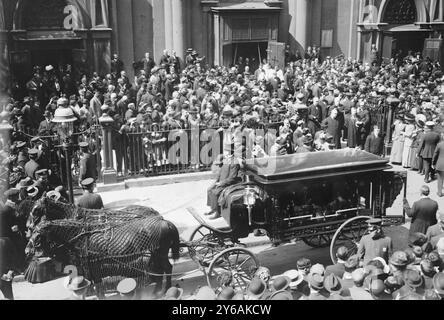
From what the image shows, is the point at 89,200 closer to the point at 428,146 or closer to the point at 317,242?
the point at 317,242

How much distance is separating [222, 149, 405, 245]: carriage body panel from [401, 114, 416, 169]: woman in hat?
18.7 ft

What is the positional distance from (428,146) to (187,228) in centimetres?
663

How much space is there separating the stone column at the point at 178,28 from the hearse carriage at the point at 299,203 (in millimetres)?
14384

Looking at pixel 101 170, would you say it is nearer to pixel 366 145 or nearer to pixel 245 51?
pixel 366 145

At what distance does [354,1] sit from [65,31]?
14.3m

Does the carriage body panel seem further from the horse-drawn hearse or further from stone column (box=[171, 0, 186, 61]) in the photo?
stone column (box=[171, 0, 186, 61])

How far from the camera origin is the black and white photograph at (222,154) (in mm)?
7289

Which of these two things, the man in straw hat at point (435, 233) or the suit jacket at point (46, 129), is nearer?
the man in straw hat at point (435, 233)

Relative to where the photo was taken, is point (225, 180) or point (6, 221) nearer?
point (6, 221)

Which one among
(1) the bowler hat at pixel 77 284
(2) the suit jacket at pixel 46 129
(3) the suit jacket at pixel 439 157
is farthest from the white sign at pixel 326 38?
(1) the bowler hat at pixel 77 284

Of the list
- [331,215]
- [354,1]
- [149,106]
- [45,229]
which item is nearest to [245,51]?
[354,1]

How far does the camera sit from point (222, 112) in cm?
1477

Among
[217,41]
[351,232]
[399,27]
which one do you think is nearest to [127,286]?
[351,232]

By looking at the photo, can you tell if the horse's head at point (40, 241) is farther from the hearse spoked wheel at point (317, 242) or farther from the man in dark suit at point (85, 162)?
the hearse spoked wheel at point (317, 242)
